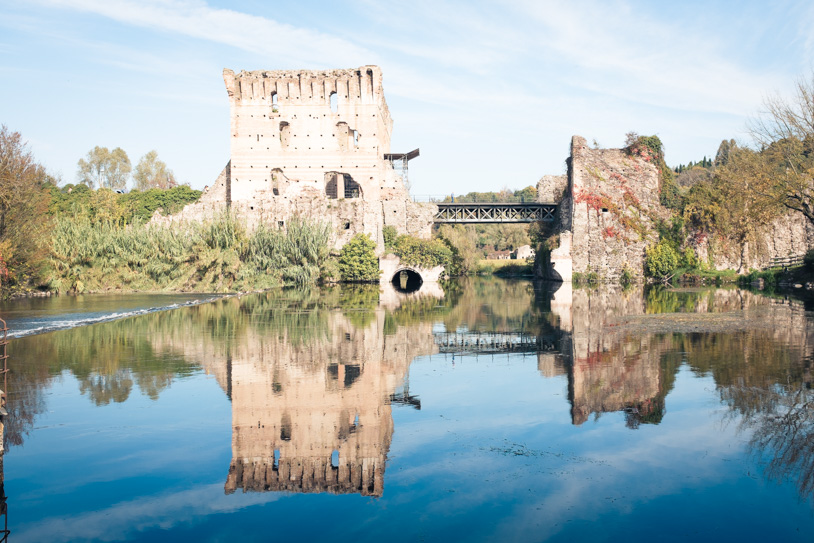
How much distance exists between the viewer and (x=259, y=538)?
4.85m

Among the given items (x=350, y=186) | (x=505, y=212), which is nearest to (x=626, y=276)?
(x=505, y=212)

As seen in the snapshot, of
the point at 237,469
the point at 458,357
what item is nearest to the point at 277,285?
the point at 458,357

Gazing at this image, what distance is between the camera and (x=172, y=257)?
32.1 meters

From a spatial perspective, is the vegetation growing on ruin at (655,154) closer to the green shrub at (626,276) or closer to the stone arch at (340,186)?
the green shrub at (626,276)

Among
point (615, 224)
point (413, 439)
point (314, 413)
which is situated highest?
point (615, 224)

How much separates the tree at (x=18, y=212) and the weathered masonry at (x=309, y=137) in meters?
15.8

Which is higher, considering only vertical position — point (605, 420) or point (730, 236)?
point (730, 236)

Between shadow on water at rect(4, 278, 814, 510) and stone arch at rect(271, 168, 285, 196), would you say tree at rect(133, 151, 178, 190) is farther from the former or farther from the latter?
shadow on water at rect(4, 278, 814, 510)

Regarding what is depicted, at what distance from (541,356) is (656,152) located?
108 feet

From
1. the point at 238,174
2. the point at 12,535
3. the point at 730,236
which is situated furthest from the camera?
the point at 238,174

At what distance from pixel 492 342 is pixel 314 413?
21.8 feet

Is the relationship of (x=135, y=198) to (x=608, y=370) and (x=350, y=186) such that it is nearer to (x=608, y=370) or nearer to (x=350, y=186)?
(x=350, y=186)

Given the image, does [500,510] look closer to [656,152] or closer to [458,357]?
[458,357]

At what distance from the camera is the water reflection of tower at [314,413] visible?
20.0 ft
